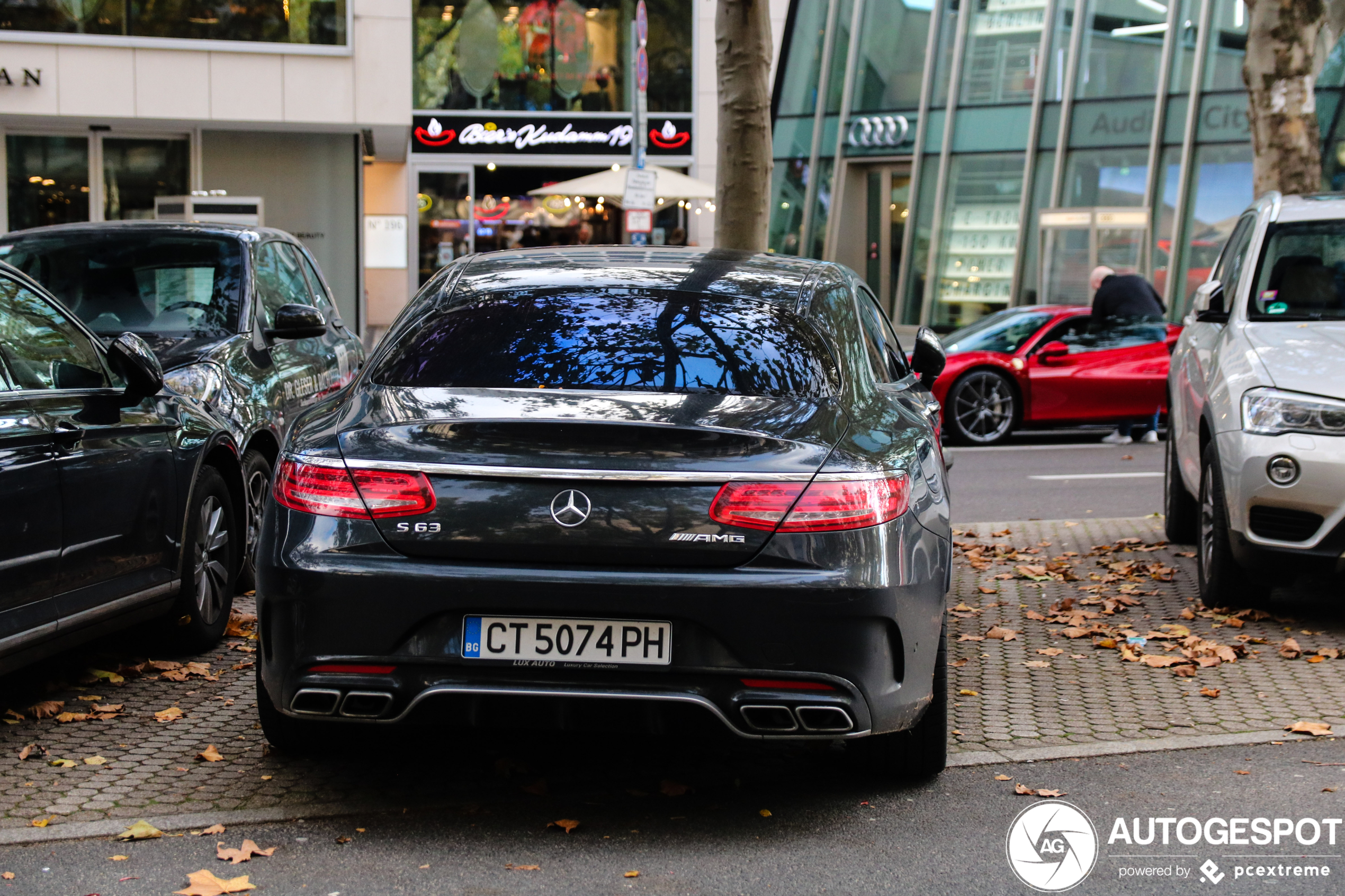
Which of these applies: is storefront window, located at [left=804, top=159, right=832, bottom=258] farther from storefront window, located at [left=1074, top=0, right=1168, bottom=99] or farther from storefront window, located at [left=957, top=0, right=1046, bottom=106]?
storefront window, located at [left=1074, top=0, right=1168, bottom=99]

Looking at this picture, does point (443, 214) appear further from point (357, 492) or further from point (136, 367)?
point (357, 492)

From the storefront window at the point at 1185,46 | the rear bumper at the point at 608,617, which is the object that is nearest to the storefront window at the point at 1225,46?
the storefront window at the point at 1185,46

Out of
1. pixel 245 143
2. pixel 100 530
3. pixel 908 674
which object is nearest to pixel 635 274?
pixel 908 674

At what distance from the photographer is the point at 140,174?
2439 centimetres

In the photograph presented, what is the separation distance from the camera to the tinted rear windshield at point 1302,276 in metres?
7.41

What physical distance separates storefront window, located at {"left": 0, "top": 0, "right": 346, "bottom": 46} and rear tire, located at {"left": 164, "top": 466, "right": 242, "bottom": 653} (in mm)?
18607

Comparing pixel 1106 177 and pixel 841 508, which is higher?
pixel 1106 177

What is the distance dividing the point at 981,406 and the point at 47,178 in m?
15.6

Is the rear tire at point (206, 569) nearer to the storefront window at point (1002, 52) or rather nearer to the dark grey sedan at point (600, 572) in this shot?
the dark grey sedan at point (600, 572)

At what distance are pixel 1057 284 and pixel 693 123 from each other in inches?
315

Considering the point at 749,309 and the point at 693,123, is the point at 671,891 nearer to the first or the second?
the point at 749,309

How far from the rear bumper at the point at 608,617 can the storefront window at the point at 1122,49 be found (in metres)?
25.1

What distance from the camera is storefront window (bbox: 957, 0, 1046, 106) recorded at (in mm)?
28547

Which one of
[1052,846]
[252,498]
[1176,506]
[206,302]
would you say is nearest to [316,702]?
[1052,846]
